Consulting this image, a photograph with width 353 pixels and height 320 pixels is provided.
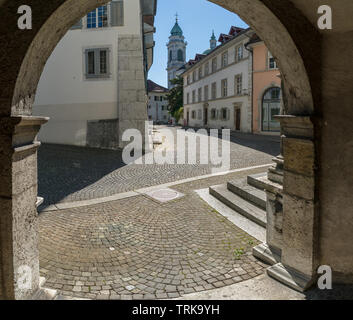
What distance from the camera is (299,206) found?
2.95 meters

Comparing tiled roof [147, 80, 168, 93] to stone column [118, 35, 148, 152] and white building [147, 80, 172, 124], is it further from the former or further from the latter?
stone column [118, 35, 148, 152]

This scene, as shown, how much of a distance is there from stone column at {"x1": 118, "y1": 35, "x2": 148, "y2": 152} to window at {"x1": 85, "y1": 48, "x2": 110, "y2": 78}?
2.61 ft

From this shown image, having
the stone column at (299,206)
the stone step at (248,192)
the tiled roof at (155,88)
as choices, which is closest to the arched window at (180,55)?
the tiled roof at (155,88)

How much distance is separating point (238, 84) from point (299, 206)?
26.9 metres

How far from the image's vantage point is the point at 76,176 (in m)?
8.63

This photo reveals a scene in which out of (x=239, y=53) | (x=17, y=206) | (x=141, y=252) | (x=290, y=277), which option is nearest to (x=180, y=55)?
(x=239, y=53)

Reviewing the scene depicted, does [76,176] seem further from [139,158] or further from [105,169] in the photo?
[139,158]

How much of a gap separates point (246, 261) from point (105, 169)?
7.15 metres

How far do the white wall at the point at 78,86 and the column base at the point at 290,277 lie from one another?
12.4 m

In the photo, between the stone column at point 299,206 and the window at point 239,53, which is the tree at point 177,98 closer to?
the window at point 239,53

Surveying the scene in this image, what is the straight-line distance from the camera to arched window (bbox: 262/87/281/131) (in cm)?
2323

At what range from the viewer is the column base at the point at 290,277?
9.52 ft

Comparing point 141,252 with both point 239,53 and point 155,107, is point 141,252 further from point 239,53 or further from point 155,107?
point 155,107

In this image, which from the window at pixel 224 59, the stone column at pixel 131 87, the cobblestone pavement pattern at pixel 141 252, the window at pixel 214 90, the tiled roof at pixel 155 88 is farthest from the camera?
the tiled roof at pixel 155 88
